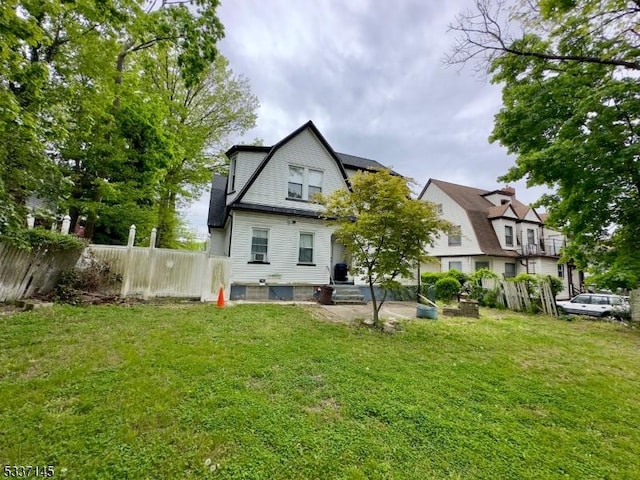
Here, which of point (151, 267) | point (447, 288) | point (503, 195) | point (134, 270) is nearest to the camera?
point (134, 270)

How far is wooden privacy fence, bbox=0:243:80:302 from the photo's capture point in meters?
6.61

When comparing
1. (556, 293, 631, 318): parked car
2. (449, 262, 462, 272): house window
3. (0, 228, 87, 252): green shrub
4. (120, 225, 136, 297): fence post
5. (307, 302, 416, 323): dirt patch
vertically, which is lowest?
(307, 302, 416, 323): dirt patch

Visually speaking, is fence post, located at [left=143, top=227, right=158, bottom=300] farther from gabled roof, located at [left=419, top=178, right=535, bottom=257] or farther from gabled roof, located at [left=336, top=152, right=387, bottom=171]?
gabled roof, located at [left=419, top=178, right=535, bottom=257]

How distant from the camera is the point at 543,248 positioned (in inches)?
880

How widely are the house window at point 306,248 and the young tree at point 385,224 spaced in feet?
17.7

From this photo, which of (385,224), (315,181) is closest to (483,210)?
(315,181)

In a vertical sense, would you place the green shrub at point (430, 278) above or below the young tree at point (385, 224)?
below

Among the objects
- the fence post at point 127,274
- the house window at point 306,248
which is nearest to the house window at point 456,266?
the house window at point 306,248

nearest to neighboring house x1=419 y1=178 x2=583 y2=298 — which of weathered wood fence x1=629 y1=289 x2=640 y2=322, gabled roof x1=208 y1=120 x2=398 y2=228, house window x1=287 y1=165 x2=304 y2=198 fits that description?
weathered wood fence x1=629 y1=289 x2=640 y2=322

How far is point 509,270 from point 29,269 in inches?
1078

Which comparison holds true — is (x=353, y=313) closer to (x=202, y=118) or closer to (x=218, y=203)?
(x=218, y=203)

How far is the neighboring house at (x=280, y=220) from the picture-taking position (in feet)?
38.5

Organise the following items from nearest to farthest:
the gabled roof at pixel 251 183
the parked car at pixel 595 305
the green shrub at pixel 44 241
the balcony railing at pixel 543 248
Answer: the green shrub at pixel 44 241, the gabled roof at pixel 251 183, the parked car at pixel 595 305, the balcony railing at pixel 543 248

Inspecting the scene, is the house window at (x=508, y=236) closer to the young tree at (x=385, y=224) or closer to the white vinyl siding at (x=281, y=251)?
the white vinyl siding at (x=281, y=251)
